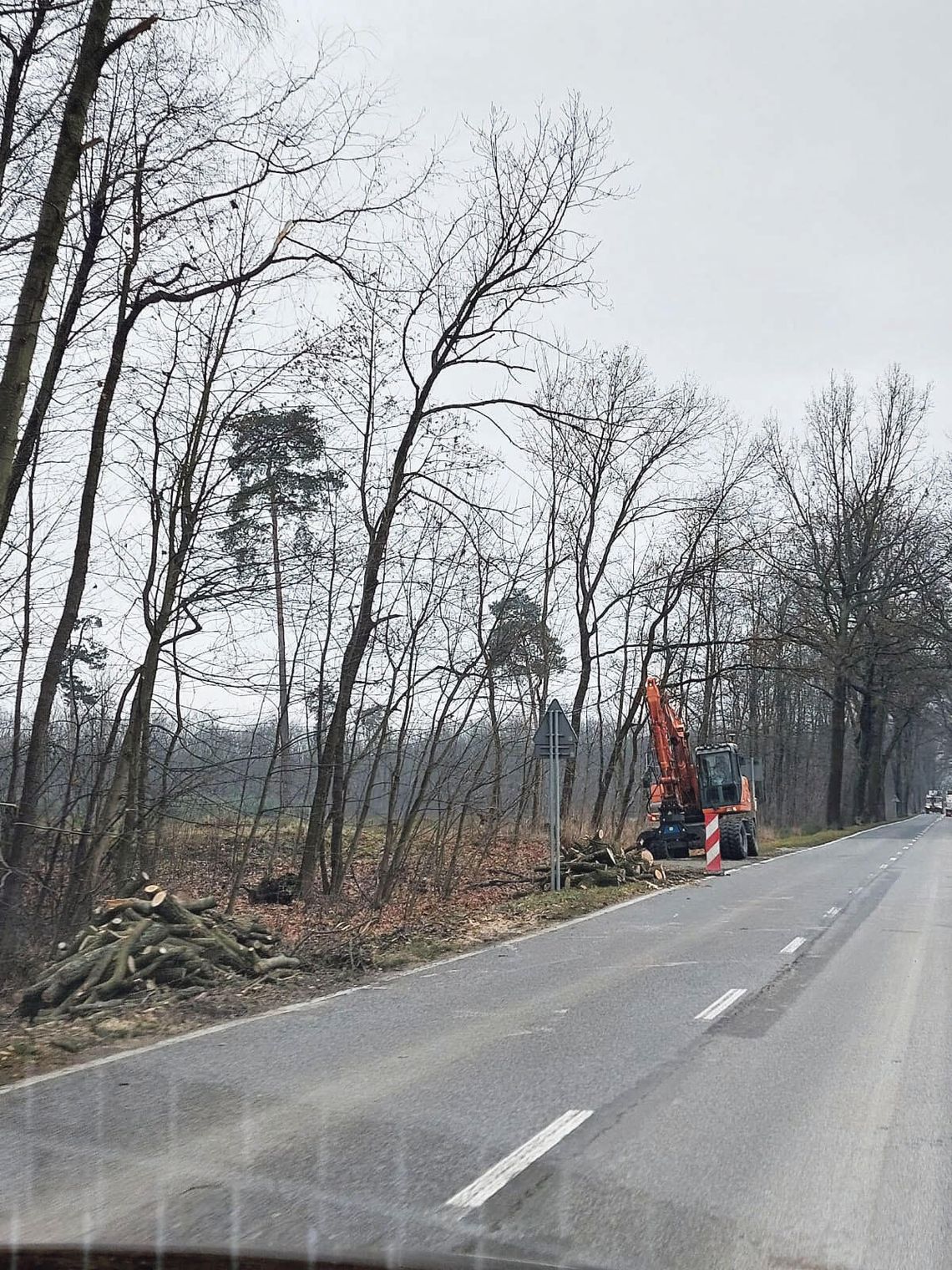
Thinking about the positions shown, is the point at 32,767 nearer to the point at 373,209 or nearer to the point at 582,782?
the point at 373,209

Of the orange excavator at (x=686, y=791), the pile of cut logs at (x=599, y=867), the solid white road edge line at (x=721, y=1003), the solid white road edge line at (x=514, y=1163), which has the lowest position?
the solid white road edge line at (x=514, y=1163)

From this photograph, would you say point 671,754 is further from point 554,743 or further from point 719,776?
point 554,743

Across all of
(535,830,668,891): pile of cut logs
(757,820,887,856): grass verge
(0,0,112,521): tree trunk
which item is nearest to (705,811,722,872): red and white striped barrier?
(535,830,668,891): pile of cut logs

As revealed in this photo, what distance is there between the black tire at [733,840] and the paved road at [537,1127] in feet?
64.9

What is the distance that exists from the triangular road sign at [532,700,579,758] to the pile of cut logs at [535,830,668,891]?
353cm

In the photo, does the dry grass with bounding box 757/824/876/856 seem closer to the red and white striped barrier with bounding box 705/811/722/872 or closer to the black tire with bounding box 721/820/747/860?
the black tire with bounding box 721/820/747/860

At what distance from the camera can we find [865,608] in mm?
48344

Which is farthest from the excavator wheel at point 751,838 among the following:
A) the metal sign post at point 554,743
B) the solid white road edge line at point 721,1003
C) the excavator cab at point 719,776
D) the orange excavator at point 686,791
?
the solid white road edge line at point 721,1003

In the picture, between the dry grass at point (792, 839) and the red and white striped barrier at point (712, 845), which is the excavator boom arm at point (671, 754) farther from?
the dry grass at point (792, 839)

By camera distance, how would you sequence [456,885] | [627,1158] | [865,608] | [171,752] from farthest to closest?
[865,608] < [456,885] < [171,752] < [627,1158]

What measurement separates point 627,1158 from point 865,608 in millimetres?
45817

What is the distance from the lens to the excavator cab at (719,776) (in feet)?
101

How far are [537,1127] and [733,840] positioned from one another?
85.2 ft

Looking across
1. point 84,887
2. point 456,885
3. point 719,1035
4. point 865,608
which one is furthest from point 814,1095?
point 865,608
